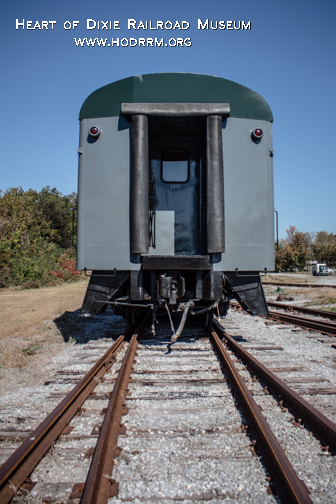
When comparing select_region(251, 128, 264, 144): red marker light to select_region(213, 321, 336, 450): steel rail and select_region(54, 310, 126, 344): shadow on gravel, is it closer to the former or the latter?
select_region(213, 321, 336, 450): steel rail

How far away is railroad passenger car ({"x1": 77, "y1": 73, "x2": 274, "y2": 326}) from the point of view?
498 centimetres

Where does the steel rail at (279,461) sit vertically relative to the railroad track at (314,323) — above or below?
above

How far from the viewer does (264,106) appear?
5.34 meters

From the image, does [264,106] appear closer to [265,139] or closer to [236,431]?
[265,139]

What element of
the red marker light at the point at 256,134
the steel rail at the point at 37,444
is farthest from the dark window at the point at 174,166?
the steel rail at the point at 37,444

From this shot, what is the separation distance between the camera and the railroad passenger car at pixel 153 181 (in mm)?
4980

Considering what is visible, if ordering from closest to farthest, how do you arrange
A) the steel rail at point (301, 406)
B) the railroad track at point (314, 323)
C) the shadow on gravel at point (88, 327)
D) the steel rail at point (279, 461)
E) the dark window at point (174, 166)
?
the steel rail at point (279, 461) < the steel rail at point (301, 406) < the dark window at point (174, 166) < the shadow on gravel at point (88, 327) < the railroad track at point (314, 323)

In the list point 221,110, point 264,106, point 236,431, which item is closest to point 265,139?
point 264,106

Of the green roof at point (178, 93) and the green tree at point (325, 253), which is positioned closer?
the green roof at point (178, 93)

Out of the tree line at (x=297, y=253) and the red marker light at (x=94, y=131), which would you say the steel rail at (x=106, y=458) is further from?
the tree line at (x=297, y=253)

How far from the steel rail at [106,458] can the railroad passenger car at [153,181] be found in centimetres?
215

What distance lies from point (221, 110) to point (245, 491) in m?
4.71

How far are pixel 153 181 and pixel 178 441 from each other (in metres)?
3.95

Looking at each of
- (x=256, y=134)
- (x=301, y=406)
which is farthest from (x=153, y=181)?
(x=301, y=406)
